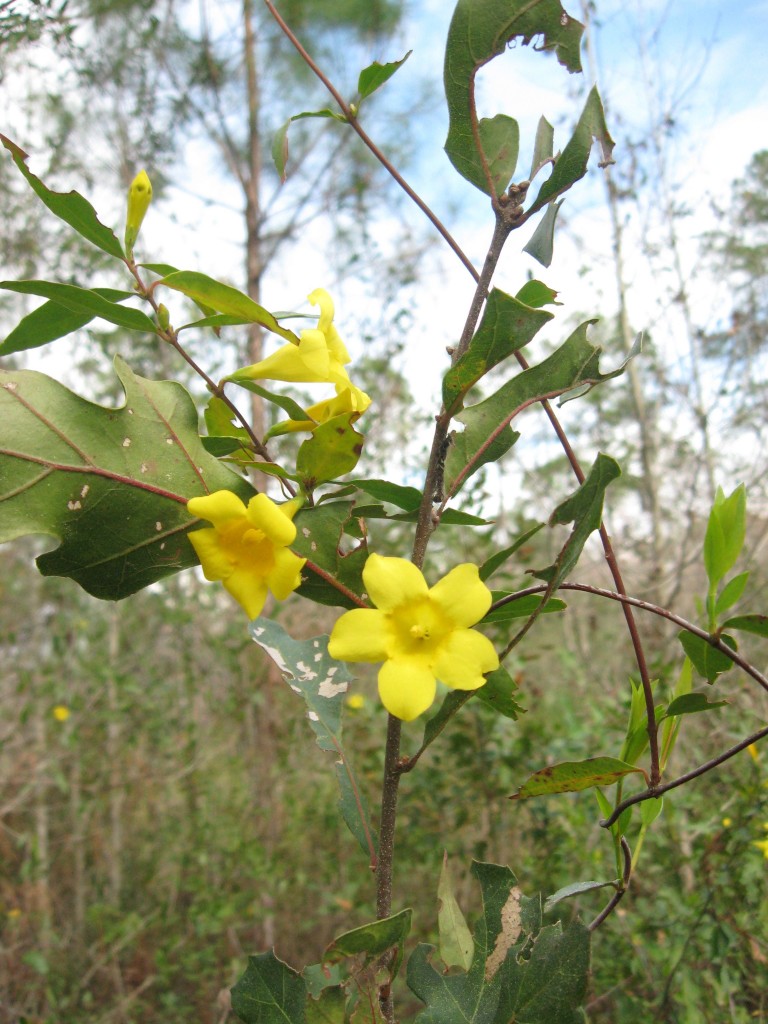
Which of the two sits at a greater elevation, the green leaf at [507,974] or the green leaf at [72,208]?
the green leaf at [72,208]

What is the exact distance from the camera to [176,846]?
10.3ft

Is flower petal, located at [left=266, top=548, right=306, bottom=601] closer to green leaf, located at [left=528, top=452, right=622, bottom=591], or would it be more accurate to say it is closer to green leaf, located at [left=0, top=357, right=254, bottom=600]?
green leaf, located at [left=0, top=357, right=254, bottom=600]

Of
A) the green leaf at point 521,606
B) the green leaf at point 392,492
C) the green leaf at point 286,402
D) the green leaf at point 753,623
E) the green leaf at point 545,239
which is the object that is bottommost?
the green leaf at point 753,623

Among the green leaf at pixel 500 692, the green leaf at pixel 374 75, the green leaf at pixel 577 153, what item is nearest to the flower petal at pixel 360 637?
the green leaf at pixel 500 692

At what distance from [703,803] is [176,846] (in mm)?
2240

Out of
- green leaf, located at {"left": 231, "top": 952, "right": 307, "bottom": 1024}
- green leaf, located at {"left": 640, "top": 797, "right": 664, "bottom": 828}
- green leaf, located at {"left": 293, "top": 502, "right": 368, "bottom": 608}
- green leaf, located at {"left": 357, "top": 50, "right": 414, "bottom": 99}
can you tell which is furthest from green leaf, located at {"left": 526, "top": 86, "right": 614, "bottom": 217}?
green leaf, located at {"left": 231, "top": 952, "right": 307, "bottom": 1024}

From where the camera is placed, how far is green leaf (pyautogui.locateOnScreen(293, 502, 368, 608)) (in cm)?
55

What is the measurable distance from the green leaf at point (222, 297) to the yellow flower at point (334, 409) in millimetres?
58

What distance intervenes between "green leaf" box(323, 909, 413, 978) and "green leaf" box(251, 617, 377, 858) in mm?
100

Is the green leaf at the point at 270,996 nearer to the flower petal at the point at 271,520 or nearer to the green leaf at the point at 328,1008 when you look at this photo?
the green leaf at the point at 328,1008

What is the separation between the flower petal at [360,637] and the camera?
0.51 metres

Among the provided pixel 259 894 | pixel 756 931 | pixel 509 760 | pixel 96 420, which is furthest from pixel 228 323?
pixel 259 894

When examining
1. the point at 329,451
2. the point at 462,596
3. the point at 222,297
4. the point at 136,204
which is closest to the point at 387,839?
the point at 462,596

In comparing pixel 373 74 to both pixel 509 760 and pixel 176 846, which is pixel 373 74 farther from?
pixel 176 846
